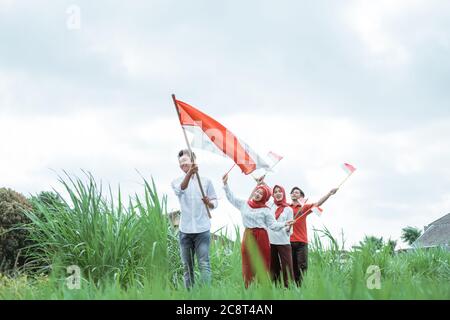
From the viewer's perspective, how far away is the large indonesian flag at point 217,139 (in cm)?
709

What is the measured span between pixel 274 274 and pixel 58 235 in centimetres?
276

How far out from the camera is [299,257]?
877cm

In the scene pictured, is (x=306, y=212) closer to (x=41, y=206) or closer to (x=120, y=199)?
(x=120, y=199)

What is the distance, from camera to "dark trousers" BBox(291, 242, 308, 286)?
28.7 feet

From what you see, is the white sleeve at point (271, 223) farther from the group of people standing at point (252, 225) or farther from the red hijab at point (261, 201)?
the red hijab at point (261, 201)

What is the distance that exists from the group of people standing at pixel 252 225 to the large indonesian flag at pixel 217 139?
273 mm

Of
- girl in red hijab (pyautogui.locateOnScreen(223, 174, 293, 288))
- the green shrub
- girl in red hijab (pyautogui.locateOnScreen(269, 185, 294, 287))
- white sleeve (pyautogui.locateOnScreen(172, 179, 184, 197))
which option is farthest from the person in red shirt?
the green shrub

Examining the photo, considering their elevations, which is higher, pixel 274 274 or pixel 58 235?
pixel 58 235

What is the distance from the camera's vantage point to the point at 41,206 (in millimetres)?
8672

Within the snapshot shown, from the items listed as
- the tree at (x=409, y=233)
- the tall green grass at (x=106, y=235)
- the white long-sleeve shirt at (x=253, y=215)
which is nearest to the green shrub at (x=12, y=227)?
the tall green grass at (x=106, y=235)
